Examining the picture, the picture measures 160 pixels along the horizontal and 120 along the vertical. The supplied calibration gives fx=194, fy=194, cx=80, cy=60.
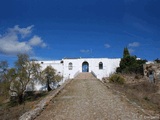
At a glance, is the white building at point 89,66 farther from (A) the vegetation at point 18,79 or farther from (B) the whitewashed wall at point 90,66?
(A) the vegetation at point 18,79

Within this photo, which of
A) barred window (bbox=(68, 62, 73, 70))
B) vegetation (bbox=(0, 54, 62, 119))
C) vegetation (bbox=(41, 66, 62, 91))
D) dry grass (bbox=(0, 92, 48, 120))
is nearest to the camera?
dry grass (bbox=(0, 92, 48, 120))

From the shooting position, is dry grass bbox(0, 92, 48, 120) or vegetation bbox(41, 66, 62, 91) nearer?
dry grass bbox(0, 92, 48, 120)

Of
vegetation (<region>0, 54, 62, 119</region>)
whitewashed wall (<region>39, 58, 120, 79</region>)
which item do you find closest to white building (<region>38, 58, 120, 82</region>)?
whitewashed wall (<region>39, 58, 120, 79</region>)

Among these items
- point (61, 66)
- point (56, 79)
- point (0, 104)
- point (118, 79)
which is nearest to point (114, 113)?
point (118, 79)

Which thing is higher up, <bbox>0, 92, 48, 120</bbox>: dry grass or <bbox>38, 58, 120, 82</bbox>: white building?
<bbox>38, 58, 120, 82</bbox>: white building

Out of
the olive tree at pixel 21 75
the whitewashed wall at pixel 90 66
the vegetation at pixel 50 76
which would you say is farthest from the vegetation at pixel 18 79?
the whitewashed wall at pixel 90 66

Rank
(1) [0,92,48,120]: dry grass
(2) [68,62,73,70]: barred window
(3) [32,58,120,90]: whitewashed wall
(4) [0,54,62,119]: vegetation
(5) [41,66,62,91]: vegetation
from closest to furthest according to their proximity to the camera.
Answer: (1) [0,92,48,120]: dry grass < (4) [0,54,62,119]: vegetation < (5) [41,66,62,91]: vegetation < (3) [32,58,120,90]: whitewashed wall < (2) [68,62,73,70]: barred window

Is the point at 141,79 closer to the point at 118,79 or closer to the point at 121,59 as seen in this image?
the point at 118,79

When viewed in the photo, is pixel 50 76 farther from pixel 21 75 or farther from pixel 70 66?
pixel 21 75

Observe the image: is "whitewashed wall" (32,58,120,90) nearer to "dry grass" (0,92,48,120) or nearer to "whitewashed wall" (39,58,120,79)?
"whitewashed wall" (39,58,120,79)

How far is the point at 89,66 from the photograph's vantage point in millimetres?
43812

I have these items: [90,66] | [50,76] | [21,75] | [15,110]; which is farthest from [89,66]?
[15,110]

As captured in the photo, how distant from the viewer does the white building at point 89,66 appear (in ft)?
138

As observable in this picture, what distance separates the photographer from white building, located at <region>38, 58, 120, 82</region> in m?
41.9
